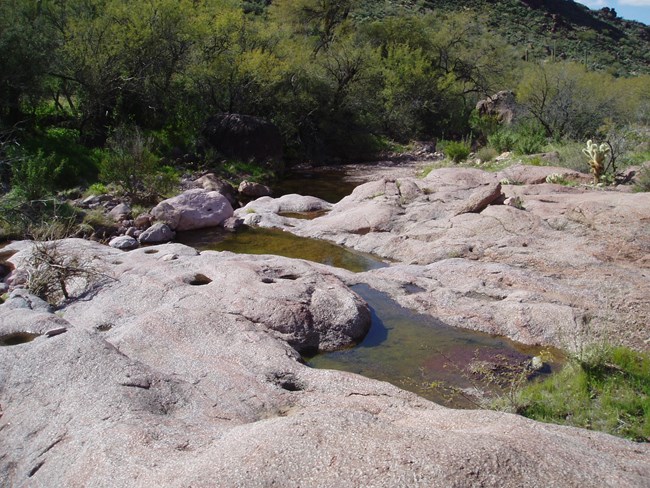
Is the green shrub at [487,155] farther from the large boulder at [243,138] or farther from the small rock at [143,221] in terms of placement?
the small rock at [143,221]

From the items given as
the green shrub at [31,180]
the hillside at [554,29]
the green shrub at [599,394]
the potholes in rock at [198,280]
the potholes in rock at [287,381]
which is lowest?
the green shrub at [31,180]

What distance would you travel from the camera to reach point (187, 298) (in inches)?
309

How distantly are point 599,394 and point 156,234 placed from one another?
10.8 meters

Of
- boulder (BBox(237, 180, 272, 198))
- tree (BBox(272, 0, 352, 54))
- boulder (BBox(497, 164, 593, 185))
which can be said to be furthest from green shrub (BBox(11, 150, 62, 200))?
tree (BBox(272, 0, 352, 54))

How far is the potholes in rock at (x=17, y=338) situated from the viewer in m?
6.21

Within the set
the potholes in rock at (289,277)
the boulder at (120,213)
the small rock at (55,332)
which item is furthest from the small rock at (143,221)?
the small rock at (55,332)

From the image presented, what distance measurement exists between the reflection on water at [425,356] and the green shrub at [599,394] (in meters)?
0.72

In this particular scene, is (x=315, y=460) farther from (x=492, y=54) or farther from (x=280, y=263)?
(x=492, y=54)

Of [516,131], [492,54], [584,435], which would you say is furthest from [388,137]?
[584,435]

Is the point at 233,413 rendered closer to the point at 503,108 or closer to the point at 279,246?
the point at 279,246

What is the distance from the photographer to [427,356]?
7480 millimetres

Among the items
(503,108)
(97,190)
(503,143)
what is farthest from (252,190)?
(503,108)

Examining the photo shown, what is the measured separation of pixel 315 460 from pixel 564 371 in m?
4.09

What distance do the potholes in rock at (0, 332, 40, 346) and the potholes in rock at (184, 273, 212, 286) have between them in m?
2.59
